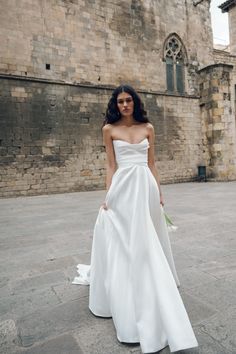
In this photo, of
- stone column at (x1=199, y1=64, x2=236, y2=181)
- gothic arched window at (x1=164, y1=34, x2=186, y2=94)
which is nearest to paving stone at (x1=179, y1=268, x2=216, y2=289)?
stone column at (x1=199, y1=64, x2=236, y2=181)

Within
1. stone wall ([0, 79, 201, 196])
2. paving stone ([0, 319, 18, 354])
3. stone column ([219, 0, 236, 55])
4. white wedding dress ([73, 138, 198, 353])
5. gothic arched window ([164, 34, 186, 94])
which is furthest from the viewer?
stone column ([219, 0, 236, 55])

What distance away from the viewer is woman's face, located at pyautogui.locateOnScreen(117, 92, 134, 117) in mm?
2066

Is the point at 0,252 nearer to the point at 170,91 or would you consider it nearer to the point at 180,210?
the point at 180,210

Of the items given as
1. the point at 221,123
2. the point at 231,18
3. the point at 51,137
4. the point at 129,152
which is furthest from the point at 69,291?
the point at 231,18

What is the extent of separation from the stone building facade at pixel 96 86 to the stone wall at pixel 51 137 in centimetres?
4

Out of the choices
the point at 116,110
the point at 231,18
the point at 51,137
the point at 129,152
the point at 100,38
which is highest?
the point at 231,18

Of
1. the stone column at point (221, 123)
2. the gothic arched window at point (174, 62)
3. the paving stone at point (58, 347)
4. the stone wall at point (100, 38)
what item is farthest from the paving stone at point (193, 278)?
the gothic arched window at point (174, 62)

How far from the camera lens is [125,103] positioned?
206 centimetres

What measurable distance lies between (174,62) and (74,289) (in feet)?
47.2

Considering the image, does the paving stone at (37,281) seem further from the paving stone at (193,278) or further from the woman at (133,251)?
the paving stone at (193,278)

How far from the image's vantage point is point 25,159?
10.7 meters

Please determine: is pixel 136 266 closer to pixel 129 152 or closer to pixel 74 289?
pixel 129 152

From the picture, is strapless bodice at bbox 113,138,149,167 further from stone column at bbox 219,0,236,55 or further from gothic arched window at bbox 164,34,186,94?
stone column at bbox 219,0,236,55

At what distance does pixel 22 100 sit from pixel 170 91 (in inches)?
296
